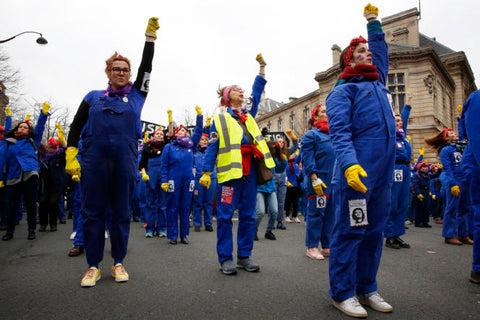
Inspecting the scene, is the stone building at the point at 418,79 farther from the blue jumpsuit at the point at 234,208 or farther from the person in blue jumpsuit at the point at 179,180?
the blue jumpsuit at the point at 234,208

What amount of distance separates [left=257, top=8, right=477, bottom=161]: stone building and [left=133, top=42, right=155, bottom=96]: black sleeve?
27.4m

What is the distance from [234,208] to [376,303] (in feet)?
5.94

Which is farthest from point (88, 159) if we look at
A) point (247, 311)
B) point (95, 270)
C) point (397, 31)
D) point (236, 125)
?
point (397, 31)

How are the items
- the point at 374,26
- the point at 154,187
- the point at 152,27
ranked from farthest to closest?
the point at 154,187 < the point at 152,27 < the point at 374,26

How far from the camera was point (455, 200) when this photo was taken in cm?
612

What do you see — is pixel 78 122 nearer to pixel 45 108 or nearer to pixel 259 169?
pixel 259 169

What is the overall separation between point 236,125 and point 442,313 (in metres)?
2.72

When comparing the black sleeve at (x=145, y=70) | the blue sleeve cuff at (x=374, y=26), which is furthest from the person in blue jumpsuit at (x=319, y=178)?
the black sleeve at (x=145, y=70)

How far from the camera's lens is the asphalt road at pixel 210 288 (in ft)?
8.32

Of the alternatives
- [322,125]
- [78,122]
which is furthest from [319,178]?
[78,122]

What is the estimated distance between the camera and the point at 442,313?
255cm

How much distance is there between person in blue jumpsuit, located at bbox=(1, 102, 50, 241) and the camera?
20.6 ft

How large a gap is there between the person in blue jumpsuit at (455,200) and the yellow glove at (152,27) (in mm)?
5526

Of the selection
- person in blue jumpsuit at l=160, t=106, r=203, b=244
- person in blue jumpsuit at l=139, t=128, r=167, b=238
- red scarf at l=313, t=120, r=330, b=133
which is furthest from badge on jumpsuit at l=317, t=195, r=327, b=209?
person in blue jumpsuit at l=139, t=128, r=167, b=238
